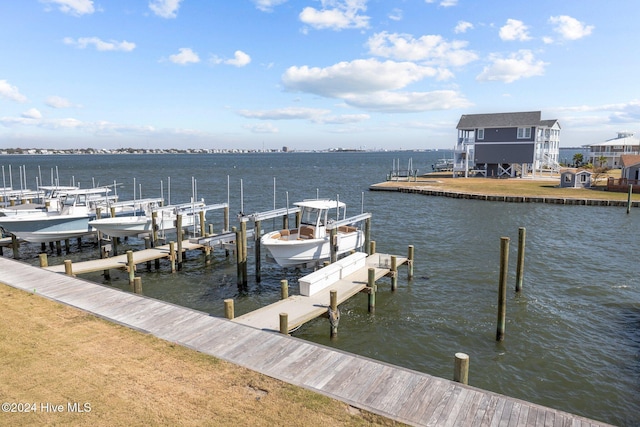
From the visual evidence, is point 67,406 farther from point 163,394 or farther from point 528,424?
point 528,424

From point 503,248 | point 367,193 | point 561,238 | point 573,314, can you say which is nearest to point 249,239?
point 503,248

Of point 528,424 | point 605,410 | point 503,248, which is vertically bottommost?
point 605,410

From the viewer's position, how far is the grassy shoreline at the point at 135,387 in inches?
327

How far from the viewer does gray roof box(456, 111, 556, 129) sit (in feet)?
221

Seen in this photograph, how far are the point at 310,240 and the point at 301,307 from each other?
6308 millimetres

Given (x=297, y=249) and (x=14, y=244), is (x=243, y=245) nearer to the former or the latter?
(x=297, y=249)

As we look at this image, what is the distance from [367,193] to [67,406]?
2138 inches

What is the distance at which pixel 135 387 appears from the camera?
927cm

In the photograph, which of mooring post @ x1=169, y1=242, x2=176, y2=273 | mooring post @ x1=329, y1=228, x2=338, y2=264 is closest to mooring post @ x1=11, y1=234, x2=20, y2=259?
mooring post @ x1=169, y1=242, x2=176, y2=273

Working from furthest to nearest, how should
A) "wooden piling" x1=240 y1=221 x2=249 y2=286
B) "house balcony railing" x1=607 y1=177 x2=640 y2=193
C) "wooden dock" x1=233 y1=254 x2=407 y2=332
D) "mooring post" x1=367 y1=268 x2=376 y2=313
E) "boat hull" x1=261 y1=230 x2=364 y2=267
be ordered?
1. "house balcony railing" x1=607 y1=177 x2=640 y2=193
2. "boat hull" x1=261 y1=230 x2=364 y2=267
3. "wooden piling" x1=240 y1=221 x2=249 y2=286
4. "mooring post" x1=367 y1=268 x2=376 y2=313
5. "wooden dock" x1=233 y1=254 x2=407 y2=332

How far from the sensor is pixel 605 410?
11.7m

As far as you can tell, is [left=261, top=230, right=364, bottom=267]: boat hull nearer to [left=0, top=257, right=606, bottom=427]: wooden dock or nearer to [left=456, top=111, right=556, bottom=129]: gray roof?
[left=0, top=257, right=606, bottom=427]: wooden dock

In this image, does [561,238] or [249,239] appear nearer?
[249,239]

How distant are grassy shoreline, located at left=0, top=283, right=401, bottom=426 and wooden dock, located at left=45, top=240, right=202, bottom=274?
25.9 feet
